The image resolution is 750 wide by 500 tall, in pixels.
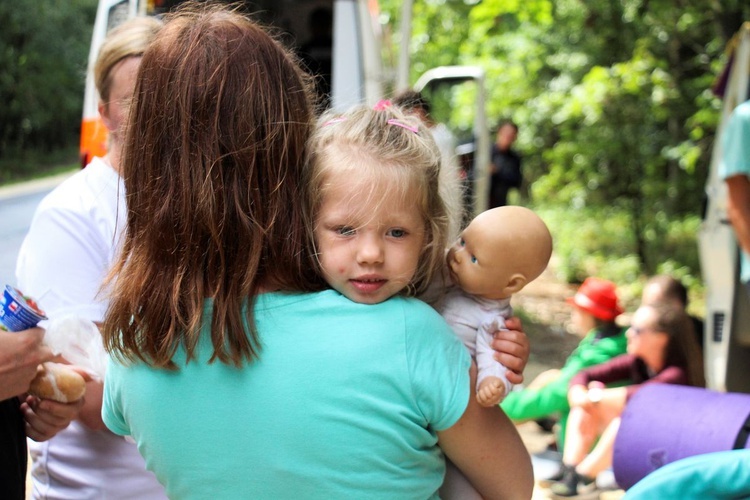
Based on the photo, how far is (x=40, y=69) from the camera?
14.5 metres

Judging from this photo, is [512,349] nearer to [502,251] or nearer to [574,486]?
[502,251]

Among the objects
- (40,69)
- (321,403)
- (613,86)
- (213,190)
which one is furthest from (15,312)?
(40,69)

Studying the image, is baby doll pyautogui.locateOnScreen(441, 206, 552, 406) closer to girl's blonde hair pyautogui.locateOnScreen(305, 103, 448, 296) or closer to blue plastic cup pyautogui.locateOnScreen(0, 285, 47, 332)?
girl's blonde hair pyautogui.locateOnScreen(305, 103, 448, 296)

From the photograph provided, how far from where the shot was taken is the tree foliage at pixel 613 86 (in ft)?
31.2

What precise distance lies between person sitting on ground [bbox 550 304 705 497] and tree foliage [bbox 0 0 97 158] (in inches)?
440

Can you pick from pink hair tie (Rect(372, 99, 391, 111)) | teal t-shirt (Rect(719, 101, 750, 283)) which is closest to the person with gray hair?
pink hair tie (Rect(372, 99, 391, 111))

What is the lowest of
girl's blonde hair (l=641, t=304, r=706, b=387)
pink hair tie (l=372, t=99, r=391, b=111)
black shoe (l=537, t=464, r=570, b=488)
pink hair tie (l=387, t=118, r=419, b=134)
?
black shoe (l=537, t=464, r=570, b=488)

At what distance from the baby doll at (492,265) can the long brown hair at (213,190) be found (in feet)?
1.03

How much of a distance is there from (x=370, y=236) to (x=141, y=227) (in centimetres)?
39

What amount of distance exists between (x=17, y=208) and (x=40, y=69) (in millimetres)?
6799

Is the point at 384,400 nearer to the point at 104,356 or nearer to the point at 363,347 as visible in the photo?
the point at 363,347

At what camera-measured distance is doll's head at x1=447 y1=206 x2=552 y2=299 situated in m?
1.45

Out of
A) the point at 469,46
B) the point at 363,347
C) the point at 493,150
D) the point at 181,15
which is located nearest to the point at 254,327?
the point at 363,347

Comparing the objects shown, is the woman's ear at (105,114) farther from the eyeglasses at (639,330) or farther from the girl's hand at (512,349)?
the eyeglasses at (639,330)
